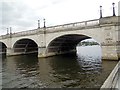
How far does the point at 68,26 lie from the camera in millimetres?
33656

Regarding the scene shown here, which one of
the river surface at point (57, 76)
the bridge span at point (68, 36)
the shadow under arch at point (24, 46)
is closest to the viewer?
the river surface at point (57, 76)

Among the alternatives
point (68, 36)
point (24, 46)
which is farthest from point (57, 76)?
point (24, 46)

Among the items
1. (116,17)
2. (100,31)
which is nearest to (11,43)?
(100,31)

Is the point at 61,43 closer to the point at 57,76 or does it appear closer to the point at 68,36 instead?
the point at 68,36

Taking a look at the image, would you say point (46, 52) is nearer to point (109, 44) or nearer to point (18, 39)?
point (18, 39)

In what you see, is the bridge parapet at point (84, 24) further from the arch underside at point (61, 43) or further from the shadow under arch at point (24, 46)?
the shadow under arch at point (24, 46)

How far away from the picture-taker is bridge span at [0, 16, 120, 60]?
25.8 meters

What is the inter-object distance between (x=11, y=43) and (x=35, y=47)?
1149cm

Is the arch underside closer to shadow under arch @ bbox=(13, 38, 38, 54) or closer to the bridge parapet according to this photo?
the bridge parapet

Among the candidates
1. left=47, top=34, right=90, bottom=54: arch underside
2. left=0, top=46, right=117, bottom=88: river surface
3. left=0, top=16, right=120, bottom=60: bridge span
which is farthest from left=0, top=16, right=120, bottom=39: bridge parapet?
left=0, top=46, right=117, bottom=88: river surface

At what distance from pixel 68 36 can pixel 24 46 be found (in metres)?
20.2

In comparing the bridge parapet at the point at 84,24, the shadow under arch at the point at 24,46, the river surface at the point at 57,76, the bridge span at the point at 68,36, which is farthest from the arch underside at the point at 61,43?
the river surface at the point at 57,76

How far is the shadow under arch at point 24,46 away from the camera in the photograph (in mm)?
50172

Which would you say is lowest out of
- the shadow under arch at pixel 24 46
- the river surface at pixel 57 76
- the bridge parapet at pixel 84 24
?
the river surface at pixel 57 76
